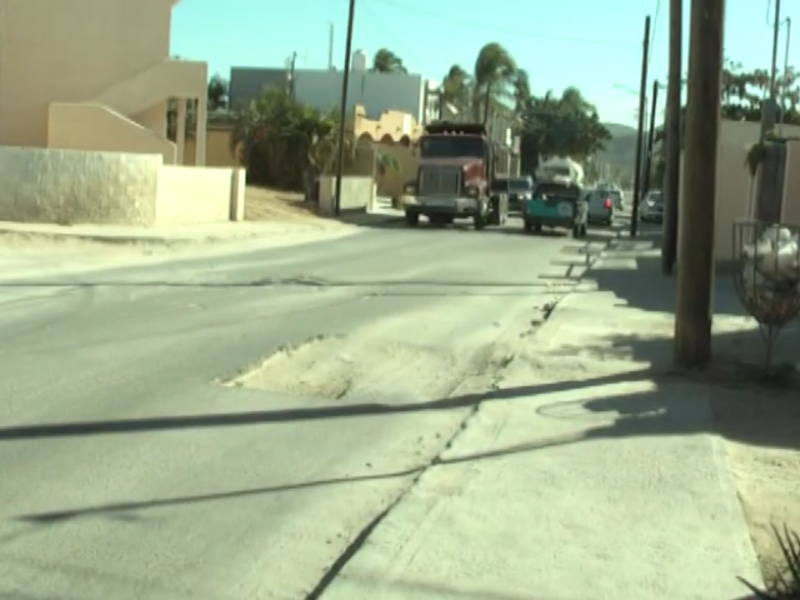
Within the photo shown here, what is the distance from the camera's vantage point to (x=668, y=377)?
10.4 metres

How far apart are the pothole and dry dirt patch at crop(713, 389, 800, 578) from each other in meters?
2.44

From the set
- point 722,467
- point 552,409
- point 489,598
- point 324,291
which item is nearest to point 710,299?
point 552,409

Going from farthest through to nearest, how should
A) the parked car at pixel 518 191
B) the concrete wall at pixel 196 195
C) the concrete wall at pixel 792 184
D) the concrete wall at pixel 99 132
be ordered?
the parked car at pixel 518 191 → the concrete wall at pixel 99 132 → the concrete wall at pixel 196 195 → the concrete wall at pixel 792 184

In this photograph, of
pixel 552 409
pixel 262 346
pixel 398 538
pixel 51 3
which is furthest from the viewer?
pixel 51 3

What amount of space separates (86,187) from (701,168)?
1966 cm

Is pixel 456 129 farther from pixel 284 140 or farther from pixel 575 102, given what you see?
pixel 575 102

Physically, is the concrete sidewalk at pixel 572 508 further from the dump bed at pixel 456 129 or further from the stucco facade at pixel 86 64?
the dump bed at pixel 456 129

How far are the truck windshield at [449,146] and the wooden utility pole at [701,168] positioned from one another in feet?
100

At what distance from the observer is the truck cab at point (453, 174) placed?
133 ft

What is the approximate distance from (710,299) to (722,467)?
11.9ft

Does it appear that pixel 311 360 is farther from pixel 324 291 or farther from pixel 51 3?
pixel 51 3

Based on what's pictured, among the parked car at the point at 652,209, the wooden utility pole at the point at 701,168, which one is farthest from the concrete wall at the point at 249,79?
the wooden utility pole at the point at 701,168

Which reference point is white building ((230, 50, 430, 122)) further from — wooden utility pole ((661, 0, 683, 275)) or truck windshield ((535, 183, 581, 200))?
wooden utility pole ((661, 0, 683, 275))

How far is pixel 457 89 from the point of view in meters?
85.5
